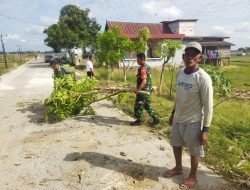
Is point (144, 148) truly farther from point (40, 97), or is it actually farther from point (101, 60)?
point (101, 60)

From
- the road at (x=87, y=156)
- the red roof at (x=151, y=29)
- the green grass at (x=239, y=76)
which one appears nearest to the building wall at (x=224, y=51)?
the red roof at (x=151, y=29)

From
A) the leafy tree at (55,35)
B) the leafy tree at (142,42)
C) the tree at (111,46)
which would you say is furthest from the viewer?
the leafy tree at (55,35)

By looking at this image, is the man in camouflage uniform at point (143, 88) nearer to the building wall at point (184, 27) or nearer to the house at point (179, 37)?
the house at point (179, 37)

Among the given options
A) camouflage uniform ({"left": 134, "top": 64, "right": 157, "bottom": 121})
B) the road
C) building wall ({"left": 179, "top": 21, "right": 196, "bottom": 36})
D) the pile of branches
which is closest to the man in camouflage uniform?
camouflage uniform ({"left": 134, "top": 64, "right": 157, "bottom": 121})

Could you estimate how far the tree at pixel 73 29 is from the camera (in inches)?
1374

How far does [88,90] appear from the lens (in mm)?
8188

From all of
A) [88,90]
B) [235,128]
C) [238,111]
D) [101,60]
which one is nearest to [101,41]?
[101,60]

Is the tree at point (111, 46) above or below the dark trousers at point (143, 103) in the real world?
above

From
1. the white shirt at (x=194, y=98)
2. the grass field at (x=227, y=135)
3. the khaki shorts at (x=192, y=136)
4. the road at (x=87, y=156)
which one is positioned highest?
the white shirt at (x=194, y=98)

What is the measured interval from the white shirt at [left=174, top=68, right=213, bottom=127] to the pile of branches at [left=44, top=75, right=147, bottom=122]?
3.45m

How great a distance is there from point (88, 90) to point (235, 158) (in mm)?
4460

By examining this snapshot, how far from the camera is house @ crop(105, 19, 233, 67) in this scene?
99.7 ft

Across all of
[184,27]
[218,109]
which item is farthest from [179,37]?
[218,109]

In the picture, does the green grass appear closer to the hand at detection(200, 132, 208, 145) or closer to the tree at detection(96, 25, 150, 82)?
the tree at detection(96, 25, 150, 82)
